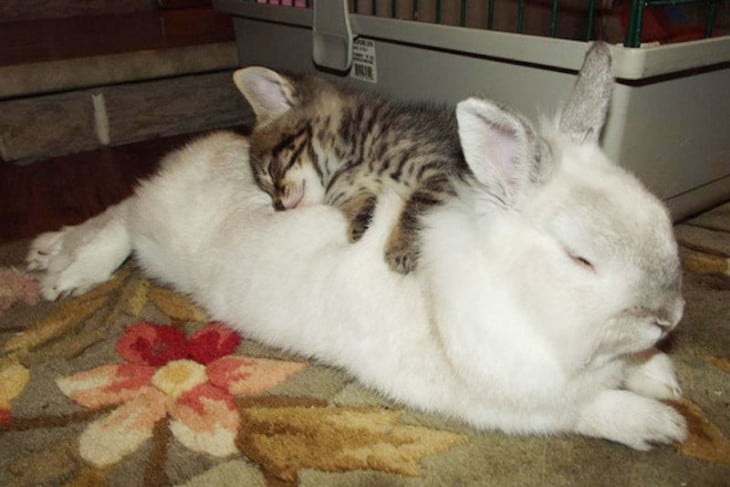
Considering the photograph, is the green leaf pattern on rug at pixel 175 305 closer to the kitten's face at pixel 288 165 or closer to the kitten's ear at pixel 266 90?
the kitten's face at pixel 288 165

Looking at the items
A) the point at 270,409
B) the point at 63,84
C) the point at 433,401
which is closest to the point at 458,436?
the point at 433,401

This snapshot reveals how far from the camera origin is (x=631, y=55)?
138 centimetres

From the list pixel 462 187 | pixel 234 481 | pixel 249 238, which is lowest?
pixel 234 481

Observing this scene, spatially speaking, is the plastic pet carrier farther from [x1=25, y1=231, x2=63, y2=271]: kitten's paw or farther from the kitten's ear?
[x1=25, y1=231, x2=63, y2=271]: kitten's paw

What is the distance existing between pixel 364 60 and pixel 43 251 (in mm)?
1133

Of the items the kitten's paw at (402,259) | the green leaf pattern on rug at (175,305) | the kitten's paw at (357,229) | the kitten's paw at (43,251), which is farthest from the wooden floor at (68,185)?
the kitten's paw at (402,259)

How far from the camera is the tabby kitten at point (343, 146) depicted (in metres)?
1.47

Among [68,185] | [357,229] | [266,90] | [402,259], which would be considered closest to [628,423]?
[402,259]

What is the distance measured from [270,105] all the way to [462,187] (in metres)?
0.86

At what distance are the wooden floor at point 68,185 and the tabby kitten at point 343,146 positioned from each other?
758 millimetres

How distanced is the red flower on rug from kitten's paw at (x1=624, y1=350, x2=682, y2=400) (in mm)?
679

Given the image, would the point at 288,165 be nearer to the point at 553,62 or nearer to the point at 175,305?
the point at 175,305

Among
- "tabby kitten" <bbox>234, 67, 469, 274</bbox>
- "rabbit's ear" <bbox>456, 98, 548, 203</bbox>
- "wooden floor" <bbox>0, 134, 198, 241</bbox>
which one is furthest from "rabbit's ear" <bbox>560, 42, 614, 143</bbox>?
→ "wooden floor" <bbox>0, 134, 198, 241</bbox>

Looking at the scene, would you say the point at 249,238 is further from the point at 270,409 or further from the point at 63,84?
the point at 63,84
